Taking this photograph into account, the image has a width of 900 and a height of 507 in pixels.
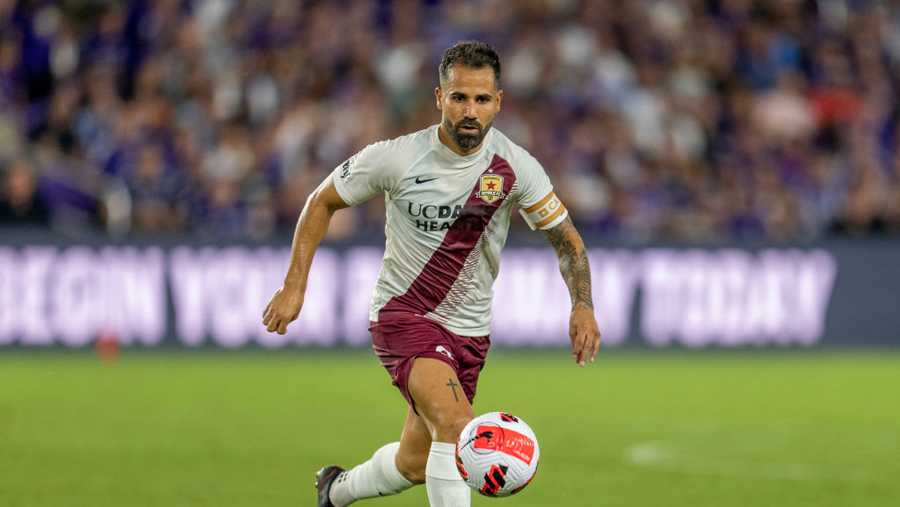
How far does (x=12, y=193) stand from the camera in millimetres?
16516

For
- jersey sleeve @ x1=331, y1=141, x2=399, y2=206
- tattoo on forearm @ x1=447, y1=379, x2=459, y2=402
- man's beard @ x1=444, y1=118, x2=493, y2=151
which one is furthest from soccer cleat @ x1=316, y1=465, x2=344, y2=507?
man's beard @ x1=444, y1=118, x2=493, y2=151

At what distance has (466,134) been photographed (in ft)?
21.7

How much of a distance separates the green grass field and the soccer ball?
6.96ft

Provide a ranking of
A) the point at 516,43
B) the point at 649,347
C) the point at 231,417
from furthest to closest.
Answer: the point at 516,43 < the point at 649,347 < the point at 231,417

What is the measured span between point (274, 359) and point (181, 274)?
1.34 meters

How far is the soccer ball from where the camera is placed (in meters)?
6.06

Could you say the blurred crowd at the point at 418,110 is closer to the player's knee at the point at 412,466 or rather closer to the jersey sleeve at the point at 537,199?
the player's knee at the point at 412,466

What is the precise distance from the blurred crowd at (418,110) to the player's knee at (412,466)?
10209 millimetres

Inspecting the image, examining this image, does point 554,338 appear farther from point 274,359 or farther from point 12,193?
point 12,193

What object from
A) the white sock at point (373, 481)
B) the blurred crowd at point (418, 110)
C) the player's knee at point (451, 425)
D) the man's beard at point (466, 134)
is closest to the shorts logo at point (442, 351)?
the player's knee at point (451, 425)

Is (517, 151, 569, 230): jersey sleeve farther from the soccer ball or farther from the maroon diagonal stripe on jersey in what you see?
the soccer ball

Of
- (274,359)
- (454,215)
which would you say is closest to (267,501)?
(454,215)

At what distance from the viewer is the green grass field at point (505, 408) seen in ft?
28.7

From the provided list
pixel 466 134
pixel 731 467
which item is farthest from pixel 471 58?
pixel 731 467
